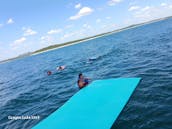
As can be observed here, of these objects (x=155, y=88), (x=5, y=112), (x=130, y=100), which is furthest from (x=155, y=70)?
(x=5, y=112)

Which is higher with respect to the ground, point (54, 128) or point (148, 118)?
point (54, 128)

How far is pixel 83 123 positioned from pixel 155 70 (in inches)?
414

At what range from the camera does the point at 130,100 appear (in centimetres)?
1172

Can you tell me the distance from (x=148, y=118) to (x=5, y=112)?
12.1m

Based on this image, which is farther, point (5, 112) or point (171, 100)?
point (5, 112)

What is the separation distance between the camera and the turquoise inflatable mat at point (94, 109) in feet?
31.0

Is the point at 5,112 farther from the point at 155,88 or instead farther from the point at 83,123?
the point at 155,88

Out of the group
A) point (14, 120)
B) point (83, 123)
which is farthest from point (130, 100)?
point (14, 120)

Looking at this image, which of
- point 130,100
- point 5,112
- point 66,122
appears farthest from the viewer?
point 5,112

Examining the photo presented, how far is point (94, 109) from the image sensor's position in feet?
35.5

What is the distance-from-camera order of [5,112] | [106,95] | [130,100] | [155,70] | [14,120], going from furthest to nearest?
[155,70] → [5,112] → [14,120] → [106,95] → [130,100]

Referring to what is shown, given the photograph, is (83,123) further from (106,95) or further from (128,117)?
(106,95)

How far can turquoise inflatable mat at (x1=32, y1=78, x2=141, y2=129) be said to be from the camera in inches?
372

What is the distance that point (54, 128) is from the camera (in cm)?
966
